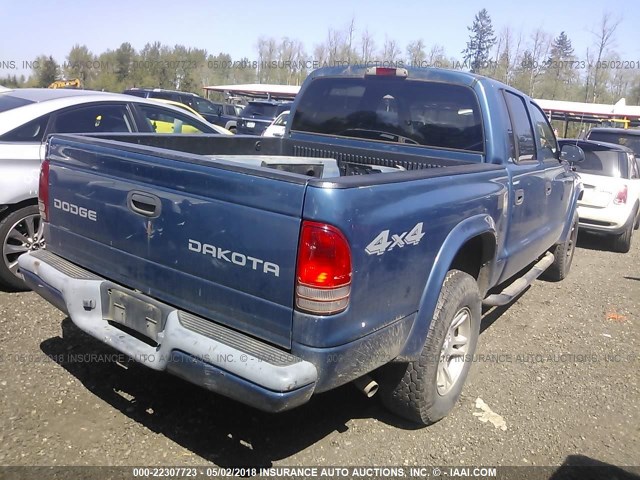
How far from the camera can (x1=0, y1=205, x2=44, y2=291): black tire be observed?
454 cm

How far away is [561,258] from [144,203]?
16.5ft

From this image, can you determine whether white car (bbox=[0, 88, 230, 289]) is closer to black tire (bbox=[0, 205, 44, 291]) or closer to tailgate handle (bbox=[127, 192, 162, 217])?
black tire (bbox=[0, 205, 44, 291])

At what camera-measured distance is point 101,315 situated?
293 cm

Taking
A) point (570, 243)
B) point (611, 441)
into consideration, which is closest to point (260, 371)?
point (611, 441)

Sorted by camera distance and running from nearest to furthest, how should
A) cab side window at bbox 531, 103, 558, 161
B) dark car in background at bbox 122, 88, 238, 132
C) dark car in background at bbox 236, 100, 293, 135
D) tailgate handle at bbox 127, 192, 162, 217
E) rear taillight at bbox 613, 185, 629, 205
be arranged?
tailgate handle at bbox 127, 192, 162, 217
cab side window at bbox 531, 103, 558, 161
rear taillight at bbox 613, 185, 629, 205
dark car in background at bbox 236, 100, 293, 135
dark car in background at bbox 122, 88, 238, 132

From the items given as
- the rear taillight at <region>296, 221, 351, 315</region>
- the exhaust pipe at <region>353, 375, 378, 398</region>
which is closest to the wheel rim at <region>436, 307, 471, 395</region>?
the exhaust pipe at <region>353, 375, 378, 398</region>

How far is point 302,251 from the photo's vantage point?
227 cm

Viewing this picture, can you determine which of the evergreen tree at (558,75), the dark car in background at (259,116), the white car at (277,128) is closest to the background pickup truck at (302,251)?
the white car at (277,128)

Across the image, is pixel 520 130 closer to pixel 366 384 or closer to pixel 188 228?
pixel 366 384

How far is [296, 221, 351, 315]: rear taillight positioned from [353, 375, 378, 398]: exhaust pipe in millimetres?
746

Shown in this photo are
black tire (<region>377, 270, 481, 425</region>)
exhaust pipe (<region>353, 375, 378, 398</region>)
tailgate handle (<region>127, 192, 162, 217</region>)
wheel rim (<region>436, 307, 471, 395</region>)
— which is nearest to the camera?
tailgate handle (<region>127, 192, 162, 217</region>)

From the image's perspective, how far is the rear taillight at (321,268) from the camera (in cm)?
226

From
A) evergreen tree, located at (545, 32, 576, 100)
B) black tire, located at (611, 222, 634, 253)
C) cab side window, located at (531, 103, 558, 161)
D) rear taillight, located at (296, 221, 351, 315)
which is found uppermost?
evergreen tree, located at (545, 32, 576, 100)

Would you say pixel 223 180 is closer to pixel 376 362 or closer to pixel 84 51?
pixel 376 362
